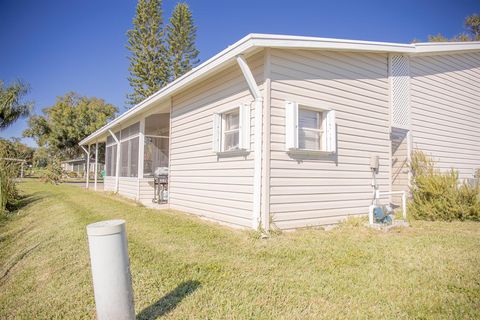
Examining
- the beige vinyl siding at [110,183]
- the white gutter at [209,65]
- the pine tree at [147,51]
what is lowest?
the beige vinyl siding at [110,183]

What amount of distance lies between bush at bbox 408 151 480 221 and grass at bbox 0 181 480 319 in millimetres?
939

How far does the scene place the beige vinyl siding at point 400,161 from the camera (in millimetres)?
7152

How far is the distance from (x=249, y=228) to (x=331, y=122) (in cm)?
258

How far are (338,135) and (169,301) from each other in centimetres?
455

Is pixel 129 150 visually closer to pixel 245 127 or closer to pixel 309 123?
pixel 245 127

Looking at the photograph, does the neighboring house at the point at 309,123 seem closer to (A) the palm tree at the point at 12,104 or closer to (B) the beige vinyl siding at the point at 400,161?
(B) the beige vinyl siding at the point at 400,161

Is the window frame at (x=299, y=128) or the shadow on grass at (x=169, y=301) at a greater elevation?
the window frame at (x=299, y=128)

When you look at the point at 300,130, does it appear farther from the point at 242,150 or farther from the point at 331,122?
the point at 242,150

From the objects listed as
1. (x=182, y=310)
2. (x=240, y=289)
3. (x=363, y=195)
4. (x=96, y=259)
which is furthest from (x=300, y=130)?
(x=96, y=259)

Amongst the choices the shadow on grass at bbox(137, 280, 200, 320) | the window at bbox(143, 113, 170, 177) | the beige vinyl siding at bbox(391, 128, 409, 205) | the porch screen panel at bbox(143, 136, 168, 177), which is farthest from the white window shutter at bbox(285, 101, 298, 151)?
the porch screen panel at bbox(143, 136, 168, 177)

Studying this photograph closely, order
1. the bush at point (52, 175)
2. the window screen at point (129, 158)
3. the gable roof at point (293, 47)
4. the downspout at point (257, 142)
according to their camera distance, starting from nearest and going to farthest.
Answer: the gable roof at point (293, 47) → the downspout at point (257, 142) → the window screen at point (129, 158) → the bush at point (52, 175)

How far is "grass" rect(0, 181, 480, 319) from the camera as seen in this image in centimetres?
230

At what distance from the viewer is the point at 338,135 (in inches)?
225

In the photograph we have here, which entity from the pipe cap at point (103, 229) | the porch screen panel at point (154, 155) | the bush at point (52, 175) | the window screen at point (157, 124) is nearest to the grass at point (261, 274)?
the pipe cap at point (103, 229)
